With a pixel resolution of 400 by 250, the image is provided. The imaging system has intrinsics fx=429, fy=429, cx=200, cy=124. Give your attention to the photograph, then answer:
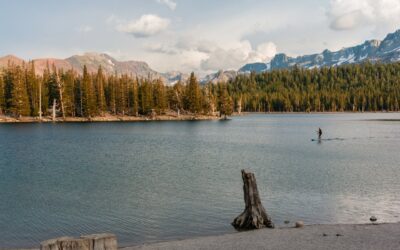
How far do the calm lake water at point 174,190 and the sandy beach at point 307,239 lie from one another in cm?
244

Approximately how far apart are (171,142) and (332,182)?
156 ft

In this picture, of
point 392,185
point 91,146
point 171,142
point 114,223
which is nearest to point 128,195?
point 114,223

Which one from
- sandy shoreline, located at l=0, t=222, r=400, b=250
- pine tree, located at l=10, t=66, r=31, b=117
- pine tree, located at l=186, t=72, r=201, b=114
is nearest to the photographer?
sandy shoreline, located at l=0, t=222, r=400, b=250

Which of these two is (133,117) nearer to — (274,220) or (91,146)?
(91,146)

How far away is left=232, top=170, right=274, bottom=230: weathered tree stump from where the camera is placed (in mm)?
24328

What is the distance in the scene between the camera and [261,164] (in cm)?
5262

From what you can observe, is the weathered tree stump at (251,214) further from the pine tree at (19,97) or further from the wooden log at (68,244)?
the pine tree at (19,97)

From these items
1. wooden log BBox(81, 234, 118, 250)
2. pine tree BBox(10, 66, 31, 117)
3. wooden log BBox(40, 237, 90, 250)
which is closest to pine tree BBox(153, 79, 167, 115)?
pine tree BBox(10, 66, 31, 117)

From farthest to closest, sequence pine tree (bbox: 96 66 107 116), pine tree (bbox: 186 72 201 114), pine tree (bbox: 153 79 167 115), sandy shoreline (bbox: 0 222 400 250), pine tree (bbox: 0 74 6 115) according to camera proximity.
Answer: pine tree (bbox: 186 72 201 114) < pine tree (bbox: 153 79 167 115) < pine tree (bbox: 96 66 107 116) < pine tree (bbox: 0 74 6 115) < sandy shoreline (bbox: 0 222 400 250)

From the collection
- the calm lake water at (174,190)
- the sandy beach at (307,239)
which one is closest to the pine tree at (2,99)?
the calm lake water at (174,190)

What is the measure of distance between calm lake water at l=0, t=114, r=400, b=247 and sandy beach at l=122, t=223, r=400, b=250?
2.44 m

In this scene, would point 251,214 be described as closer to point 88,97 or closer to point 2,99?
point 88,97

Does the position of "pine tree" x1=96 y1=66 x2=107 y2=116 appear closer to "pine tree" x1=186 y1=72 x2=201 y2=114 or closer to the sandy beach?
"pine tree" x1=186 y1=72 x2=201 y2=114

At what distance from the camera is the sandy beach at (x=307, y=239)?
742 inches
